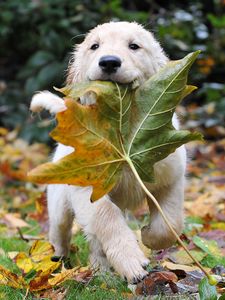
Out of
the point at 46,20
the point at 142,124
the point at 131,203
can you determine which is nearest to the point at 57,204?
the point at 131,203

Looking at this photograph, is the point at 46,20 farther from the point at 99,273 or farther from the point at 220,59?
the point at 99,273

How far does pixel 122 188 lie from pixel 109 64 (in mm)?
709

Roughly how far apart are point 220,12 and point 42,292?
26.8 feet

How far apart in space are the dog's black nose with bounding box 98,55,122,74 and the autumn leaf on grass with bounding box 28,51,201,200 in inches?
5.2

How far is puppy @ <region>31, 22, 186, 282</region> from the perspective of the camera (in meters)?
2.80

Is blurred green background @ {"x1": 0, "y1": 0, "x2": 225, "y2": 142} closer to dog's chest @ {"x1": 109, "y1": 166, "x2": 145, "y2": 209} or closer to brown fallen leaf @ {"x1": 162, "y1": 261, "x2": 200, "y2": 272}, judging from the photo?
dog's chest @ {"x1": 109, "y1": 166, "x2": 145, "y2": 209}

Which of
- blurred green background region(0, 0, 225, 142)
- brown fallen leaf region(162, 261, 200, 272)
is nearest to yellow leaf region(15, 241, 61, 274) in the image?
brown fallen leaf region(162, 261, 200, 272)

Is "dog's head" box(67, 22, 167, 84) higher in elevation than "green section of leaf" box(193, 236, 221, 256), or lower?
higher

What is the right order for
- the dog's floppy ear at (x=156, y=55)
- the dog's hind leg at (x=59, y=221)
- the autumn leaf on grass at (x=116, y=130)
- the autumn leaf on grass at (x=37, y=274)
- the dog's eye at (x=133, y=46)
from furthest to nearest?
1. the dog's hind leg at (x=59, y=221)
2. the dog's floppy ear at (x=156, y=55)
3. the dog's eye at (x=133, y=46)
4. the autumn leaf on grass at (x=37, y=274)
5. the autumn leaf on grass at (x=116, y=130)

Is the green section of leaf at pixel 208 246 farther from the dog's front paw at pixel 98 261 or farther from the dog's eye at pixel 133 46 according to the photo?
the dog's eye at pixel 133 46

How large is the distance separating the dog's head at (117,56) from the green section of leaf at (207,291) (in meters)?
0.94

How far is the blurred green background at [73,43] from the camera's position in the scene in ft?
26.3

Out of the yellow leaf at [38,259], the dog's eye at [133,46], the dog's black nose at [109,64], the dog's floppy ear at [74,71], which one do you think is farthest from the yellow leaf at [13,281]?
the dog's eye at [133,46]

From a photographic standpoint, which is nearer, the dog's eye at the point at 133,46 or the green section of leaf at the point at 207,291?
the green section of leaf at the point at 207,291
